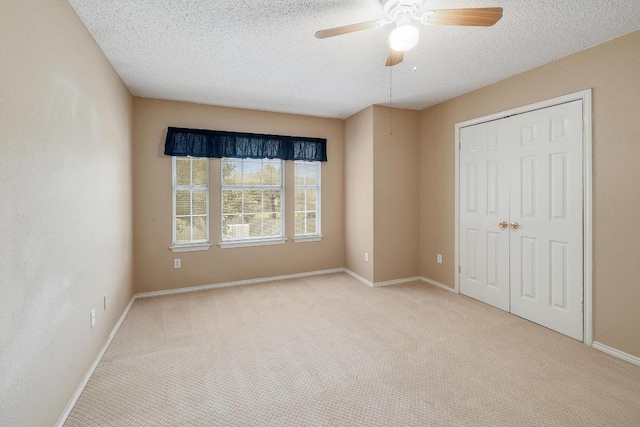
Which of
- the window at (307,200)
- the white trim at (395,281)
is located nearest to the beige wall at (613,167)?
the white trim at (395,281)

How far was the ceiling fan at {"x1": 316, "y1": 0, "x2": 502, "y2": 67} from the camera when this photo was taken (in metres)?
1.69

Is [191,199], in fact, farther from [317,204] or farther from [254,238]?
[317,204]

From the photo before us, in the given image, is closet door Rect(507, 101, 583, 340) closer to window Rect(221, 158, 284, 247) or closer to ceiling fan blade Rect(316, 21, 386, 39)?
ceiling fan blade Rect(316, 21, 386, 39)

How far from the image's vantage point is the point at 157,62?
2836mm

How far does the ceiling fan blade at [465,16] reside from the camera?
1.65 m

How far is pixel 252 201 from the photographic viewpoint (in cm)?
446

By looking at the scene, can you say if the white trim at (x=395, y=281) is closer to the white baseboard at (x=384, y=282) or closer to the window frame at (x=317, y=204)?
the white baseboard at (x=384, y=282)

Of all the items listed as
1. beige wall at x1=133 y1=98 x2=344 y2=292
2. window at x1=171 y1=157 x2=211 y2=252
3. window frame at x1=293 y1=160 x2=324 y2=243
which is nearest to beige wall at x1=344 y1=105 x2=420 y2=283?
beige wall at x1=133 y1=98 x2=344 y2=292

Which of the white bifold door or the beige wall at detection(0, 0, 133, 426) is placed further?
the white bifold door

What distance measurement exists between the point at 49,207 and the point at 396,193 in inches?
148

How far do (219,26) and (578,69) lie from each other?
303 centimetres

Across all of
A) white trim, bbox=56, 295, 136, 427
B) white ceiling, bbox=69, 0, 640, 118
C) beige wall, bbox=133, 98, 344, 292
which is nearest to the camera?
white trim, bbox=56, 295, 136, 427

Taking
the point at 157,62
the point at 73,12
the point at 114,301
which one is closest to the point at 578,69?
the point at 157,62

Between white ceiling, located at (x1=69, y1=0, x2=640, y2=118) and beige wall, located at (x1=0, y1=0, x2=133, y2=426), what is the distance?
1.46ft
